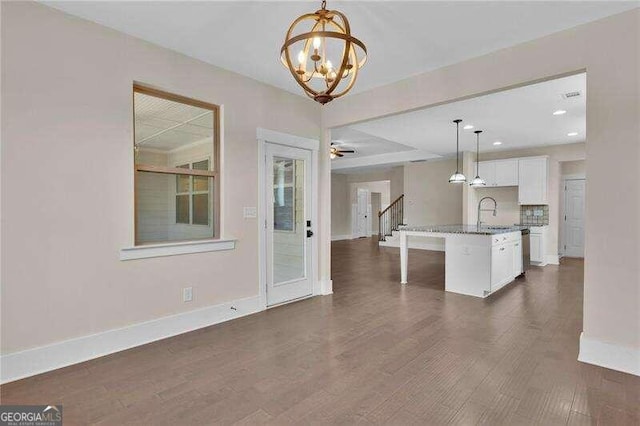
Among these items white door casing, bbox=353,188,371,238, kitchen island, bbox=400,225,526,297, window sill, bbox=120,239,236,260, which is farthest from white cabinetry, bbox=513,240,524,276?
white door casing, bbox=353,188,371,238

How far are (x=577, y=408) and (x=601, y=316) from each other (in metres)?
0.98

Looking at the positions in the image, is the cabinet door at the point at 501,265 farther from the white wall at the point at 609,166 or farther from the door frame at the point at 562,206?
the door frame at the point at 562,206

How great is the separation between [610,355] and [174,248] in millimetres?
3906

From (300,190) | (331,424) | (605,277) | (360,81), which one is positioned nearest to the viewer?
(331,424)

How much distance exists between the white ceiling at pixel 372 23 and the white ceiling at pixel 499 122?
1203 millimetres

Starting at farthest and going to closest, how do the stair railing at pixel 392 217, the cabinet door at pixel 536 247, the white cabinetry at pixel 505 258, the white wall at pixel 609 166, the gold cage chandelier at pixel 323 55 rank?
the stair railing at pixel 392 217
the cabinet door at pixel 536 247
the white cabinetry at pixel 505 258
the white wall at pixel 609 166
the gold cage chandelier at pixel 323 55

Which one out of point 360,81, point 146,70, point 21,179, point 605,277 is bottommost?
point 605,277

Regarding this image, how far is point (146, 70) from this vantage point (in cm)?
303

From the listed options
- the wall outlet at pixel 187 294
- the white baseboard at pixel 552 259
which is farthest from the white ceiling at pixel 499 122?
the wall outlet at pixel 187 294

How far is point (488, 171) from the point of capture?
8.07m

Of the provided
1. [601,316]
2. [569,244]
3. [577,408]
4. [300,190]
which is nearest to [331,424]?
[577,408]

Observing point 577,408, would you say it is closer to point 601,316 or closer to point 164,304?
point 601,316

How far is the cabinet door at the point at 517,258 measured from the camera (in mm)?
5561

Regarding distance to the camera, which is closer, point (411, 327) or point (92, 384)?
point (92, 384)
